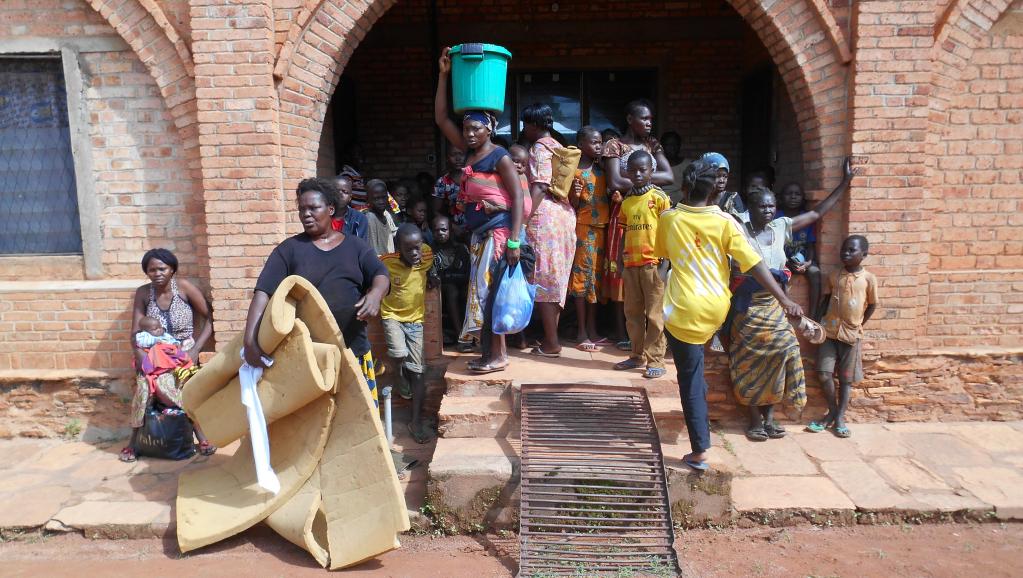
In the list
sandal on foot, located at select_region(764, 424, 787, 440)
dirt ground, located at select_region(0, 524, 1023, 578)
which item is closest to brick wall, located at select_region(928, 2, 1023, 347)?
sandal on foot, located at select_region(764, 424, 787, 440)

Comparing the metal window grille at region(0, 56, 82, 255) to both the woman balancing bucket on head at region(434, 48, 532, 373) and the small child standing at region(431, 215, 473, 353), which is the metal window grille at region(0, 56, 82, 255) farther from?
the woman balancing bucket on head at region(434, 48, 532, 373)

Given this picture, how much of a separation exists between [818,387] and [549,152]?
2.74 m

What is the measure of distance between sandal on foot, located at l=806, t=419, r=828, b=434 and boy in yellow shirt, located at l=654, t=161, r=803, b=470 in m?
1.58

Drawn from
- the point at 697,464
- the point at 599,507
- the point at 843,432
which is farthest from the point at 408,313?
the point at 843,432

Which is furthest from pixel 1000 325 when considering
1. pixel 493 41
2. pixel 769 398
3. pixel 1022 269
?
pixel 493 41

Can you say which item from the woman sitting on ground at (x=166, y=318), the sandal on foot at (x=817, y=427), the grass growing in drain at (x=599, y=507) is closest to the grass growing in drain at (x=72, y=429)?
the woman sitting on ground at (x=166, y=318)

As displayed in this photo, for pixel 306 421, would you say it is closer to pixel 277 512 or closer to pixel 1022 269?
pixel 277 512

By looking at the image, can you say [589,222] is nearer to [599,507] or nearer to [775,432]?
[775,432]

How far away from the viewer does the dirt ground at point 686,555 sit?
11.2ft

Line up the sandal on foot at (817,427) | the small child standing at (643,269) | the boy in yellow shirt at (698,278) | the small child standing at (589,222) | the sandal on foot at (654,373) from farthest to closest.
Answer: the small child standing at (589,222)
the sandal on foot at (817,427)
the small child standing at (643,269)
the sandal on foot at (654,373)
the boy in yellow shirt at (698,278)

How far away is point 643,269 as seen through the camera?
4.69 m

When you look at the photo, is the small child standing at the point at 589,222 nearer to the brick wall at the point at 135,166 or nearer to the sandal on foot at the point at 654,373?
the sandal on foot at the point at 654,373

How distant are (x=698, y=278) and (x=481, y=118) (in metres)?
1.70

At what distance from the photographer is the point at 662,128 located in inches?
313
